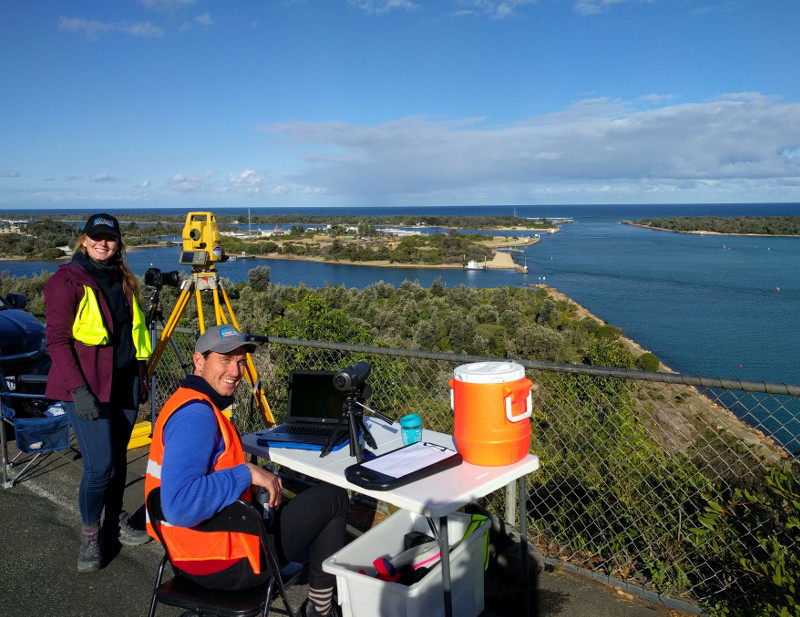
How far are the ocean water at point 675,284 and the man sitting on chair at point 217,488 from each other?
2071cm

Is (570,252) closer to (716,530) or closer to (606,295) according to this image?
(606,295)

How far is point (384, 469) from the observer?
240 cm

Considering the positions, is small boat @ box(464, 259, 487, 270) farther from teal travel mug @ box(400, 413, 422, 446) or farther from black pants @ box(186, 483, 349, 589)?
black pants @ box(186, 483, 349, 589)

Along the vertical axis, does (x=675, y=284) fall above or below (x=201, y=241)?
below

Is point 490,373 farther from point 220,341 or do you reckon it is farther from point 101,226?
point 101,226

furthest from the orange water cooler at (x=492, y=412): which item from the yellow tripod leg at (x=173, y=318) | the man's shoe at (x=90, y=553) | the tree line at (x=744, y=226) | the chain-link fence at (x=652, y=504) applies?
the tree line at (x=744, y=226)

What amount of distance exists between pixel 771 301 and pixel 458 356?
159ft

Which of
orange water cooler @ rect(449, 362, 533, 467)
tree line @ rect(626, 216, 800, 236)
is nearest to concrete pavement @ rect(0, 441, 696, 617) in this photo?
orange water cooler @ rect(449, 362, 533, 467)

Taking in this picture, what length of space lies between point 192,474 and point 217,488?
0.33 ft

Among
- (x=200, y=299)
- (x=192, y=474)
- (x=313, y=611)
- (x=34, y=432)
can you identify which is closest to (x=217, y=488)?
(x=192, y=474)

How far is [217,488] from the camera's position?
2.12 m

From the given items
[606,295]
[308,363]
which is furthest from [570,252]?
[308,363]

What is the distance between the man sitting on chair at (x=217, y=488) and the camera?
2.09 meters

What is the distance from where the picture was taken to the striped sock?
2.52 m
